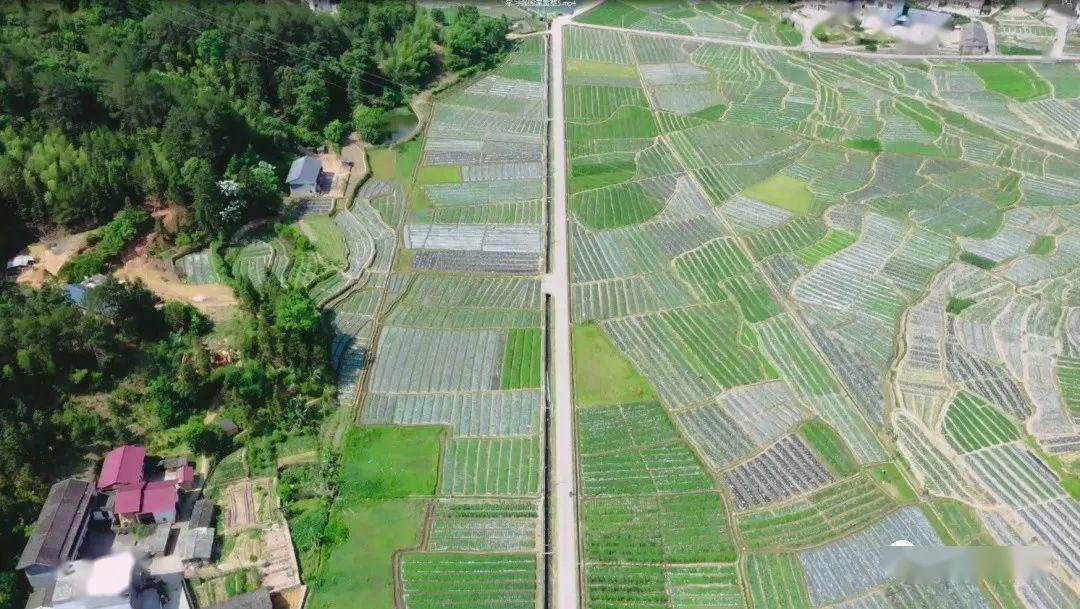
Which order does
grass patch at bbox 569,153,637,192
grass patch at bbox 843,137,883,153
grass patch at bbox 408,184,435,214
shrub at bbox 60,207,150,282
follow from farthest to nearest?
1. grass patch at bbox 843,137,883,153
2. grass patch at bbox 569,153,637,192
3. grass patch at bbox 408,184,435,214
4. shrub at bbox 60,207,150,282

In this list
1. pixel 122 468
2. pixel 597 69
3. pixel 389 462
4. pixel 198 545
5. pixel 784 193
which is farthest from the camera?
pixel 597 69

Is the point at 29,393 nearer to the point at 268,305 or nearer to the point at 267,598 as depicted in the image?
the point at 268,305

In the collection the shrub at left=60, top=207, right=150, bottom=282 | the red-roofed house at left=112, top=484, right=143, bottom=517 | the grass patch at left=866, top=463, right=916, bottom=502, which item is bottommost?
the grass patch at left=866, top=463, right=916, bottom=502

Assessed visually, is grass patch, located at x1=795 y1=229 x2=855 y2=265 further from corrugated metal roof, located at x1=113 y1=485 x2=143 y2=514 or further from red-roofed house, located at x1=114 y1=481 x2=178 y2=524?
corrugated metal roof, located at x1=113 y1=485 x2=143 y2=514

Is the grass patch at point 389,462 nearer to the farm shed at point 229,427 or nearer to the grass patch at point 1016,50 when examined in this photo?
the farm shed at point 229,427

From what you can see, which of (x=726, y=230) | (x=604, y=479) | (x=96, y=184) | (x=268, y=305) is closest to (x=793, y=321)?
(x=726, y=230)

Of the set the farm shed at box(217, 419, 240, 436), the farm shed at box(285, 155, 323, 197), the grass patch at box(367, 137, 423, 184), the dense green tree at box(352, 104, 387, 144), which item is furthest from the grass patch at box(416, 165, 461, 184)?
the farm shed at box(217, 419, 240, 436)

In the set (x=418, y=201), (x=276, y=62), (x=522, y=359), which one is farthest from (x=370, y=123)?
(x=522, y=359)

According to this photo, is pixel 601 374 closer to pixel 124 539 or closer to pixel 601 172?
pixel 601 172
